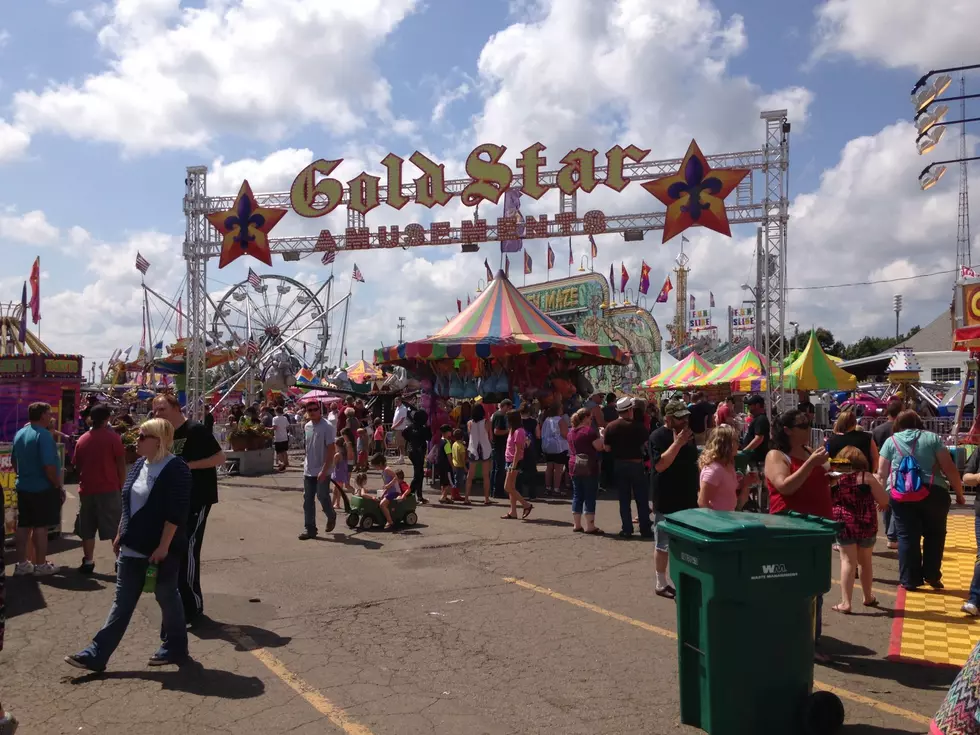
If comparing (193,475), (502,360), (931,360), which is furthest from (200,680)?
(931,360)

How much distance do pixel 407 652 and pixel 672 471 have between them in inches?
105

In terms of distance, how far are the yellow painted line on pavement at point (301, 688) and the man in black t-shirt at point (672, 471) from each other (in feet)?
9.83

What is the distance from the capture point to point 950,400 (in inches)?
857

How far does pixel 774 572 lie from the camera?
3490mm

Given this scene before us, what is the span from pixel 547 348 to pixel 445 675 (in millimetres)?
10574

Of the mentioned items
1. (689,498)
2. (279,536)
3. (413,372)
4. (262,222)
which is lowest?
(279,536)

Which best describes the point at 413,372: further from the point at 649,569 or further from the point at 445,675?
the point at 445,675

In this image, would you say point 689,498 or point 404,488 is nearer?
point 689,498

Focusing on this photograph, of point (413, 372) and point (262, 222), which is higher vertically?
point (262, 222)

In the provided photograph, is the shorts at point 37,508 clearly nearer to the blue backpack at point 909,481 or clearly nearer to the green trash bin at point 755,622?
the green trash bin at point 755,622

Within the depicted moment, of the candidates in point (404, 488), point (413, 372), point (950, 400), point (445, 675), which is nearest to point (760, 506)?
point (404, 488)

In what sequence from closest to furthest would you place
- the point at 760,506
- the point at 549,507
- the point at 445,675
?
the point at 445,675 → the point at 760,506 → the point at 549,507

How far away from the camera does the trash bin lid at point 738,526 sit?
349cm

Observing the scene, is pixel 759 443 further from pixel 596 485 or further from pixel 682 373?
pixel 682 373
